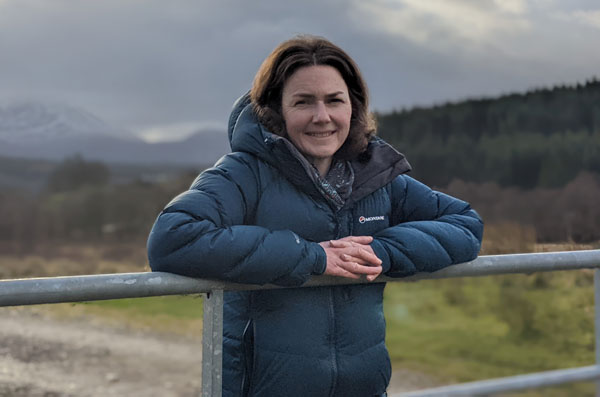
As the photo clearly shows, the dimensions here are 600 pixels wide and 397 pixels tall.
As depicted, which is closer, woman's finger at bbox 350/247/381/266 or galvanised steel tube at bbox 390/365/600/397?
galvanised steel tube at bbox 390/365/600/397

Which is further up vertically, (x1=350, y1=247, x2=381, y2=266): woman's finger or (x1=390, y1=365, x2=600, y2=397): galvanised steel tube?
(x1=350, y1=247, x2=381, y2=266): woman's finger

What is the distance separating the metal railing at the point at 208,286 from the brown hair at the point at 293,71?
353mm

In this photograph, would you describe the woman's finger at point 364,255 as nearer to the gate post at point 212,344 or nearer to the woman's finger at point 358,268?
the woman's finger at point 358,268

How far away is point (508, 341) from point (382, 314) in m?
34.2

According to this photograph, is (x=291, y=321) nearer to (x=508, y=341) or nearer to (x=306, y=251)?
(x=306, y=251)

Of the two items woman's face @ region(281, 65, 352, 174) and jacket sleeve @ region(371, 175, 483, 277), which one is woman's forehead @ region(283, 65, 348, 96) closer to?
woman's face @ region(281, 65, 352, 174)

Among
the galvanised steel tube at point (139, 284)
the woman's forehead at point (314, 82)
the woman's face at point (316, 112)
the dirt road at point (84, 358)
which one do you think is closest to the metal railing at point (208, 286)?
the galvanised steel tube at point (139, 284)

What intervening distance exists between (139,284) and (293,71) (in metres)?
0.65

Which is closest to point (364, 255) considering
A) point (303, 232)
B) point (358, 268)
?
point (358, 268)

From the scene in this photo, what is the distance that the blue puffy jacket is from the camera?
144cm

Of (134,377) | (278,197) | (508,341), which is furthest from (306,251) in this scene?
(134,377)

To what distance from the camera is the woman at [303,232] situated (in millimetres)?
1430

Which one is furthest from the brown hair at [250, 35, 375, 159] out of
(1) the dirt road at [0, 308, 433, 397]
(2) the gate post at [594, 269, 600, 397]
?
(1) the dirt road at [0, 308, 433, 397]

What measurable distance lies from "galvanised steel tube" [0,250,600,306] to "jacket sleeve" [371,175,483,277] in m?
0.04
